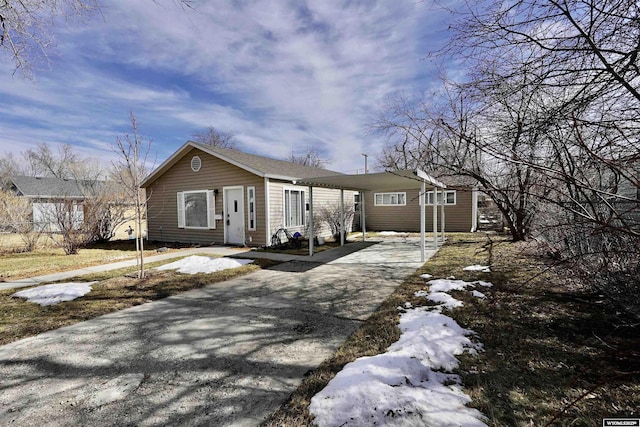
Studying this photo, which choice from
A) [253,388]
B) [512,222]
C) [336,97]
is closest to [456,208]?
[512,222]

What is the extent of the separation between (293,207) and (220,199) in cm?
295

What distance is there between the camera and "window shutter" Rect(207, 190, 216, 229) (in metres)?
11.9

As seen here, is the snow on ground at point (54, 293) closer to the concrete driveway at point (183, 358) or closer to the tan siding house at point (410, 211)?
the concrete driveway at point (183, 358)

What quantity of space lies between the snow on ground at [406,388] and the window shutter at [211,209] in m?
10.1

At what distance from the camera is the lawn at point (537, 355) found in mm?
2126

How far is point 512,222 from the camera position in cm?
1086

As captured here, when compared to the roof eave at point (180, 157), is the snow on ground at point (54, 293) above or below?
below

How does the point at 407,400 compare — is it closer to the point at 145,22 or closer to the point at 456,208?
the point at 145,22

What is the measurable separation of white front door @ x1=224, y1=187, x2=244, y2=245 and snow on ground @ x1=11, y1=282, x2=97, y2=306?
232 inches

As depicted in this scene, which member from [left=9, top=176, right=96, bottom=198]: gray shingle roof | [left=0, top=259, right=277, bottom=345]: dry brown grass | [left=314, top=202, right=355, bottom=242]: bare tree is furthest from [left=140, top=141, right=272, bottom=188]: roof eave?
[left=9, top=176, right=96, bottom=198]: gray shingle roof

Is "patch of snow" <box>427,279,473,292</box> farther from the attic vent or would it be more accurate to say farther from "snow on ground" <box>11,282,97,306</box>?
the attic vent

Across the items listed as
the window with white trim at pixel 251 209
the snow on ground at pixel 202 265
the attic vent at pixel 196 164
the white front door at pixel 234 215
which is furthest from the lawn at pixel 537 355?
the attic vent at pixel 196 164

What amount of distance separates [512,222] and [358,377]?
10793 millimetres

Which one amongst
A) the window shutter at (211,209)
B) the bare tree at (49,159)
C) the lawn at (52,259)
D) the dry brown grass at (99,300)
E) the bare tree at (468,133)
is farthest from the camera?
the bare tree at (49,159)
